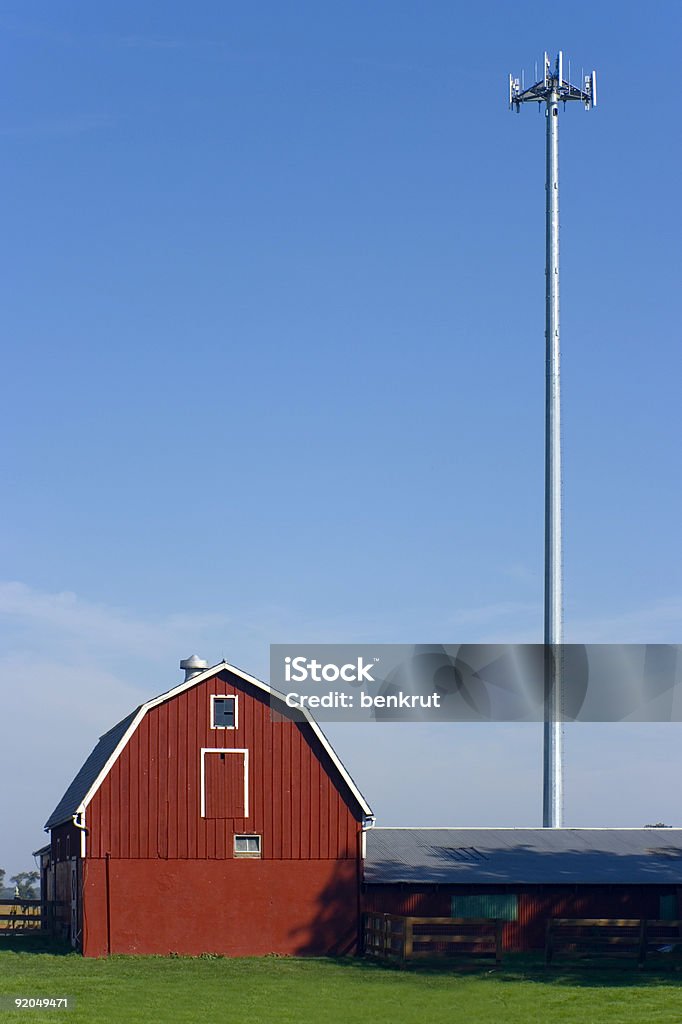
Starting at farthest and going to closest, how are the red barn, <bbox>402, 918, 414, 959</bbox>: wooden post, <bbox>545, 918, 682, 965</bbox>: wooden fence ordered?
the red barn, <bbox>545, 918, 682, 965</bbox>: wooden fence, <bbox>402, 918, 414, 959</bbox>: wooden post

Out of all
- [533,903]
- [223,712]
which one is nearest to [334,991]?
[533,903]

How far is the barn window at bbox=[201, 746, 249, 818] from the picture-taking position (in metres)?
44.2

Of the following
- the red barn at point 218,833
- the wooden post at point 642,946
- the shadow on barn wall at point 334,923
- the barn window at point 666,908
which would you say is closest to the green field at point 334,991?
the wooden post at point 642,946

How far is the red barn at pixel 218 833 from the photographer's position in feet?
141

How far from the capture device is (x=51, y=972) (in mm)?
36781

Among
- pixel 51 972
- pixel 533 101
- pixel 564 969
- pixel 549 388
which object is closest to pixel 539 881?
pixel 564 969

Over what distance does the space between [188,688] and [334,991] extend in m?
13.1

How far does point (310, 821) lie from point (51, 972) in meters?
10.5

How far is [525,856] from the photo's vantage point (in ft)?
156

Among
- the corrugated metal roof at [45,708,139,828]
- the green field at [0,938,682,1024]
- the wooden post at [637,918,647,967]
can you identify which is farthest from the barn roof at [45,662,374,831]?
the wooden post at [637,918,647,967]

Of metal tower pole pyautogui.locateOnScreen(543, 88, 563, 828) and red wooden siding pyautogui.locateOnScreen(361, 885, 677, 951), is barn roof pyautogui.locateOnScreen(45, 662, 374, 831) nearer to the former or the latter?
red wooden siding pyautogui.locateOnScreen(361, 885, 677, 951)

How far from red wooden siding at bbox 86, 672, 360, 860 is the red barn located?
0.03 meters

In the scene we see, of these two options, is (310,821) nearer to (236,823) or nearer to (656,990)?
(236,823)

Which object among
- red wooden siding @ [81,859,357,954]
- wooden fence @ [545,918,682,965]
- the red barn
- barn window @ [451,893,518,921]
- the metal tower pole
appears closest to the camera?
wooden fence @ [545,918,682,965]
